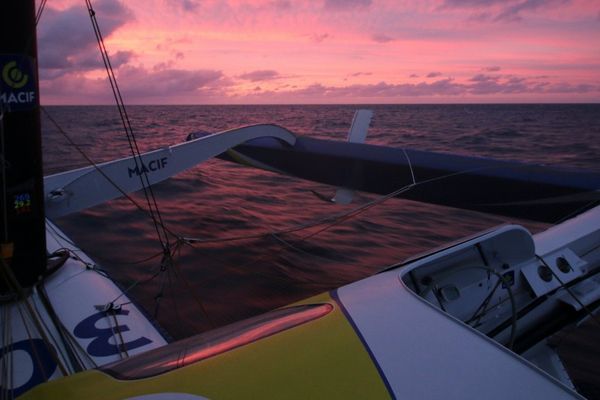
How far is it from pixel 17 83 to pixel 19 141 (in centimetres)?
25

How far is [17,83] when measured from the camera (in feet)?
6.23

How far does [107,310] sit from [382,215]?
13.7 feet

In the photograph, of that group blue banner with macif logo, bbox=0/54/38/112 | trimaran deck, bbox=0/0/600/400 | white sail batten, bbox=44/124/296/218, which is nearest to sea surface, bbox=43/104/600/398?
trimaran deck, bbox=0/0/600/400

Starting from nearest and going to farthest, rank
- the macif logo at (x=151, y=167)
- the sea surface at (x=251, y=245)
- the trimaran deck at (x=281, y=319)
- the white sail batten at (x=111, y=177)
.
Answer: the trimaran deck at (x=281, y=319) → the white sail batten at (x=111, y=177) → the sea surface at (x=251, y=245) → the macif logo at (x=151, y=167)

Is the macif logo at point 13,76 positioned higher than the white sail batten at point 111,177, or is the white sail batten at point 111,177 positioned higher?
the macif logo at point 13,76

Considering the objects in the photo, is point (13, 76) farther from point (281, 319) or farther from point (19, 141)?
point (281, 319)

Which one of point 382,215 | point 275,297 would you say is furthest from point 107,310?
point 382,215

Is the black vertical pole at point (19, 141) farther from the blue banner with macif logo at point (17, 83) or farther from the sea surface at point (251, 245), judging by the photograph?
the sea surface at point (251, 245)

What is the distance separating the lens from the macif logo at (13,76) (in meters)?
1.85

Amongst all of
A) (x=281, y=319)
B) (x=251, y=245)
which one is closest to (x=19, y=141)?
(x=281, y=319)

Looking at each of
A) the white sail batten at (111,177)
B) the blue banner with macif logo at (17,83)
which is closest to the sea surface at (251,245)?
the white sail batten at (111,177)

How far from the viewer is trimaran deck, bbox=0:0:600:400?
94 centimetres

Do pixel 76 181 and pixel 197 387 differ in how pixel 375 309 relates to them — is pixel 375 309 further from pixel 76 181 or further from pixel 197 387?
pixel 76 181

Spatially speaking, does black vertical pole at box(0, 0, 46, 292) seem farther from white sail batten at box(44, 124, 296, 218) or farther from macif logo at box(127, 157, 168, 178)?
macif logo at box(127, 157, 168, 178)
